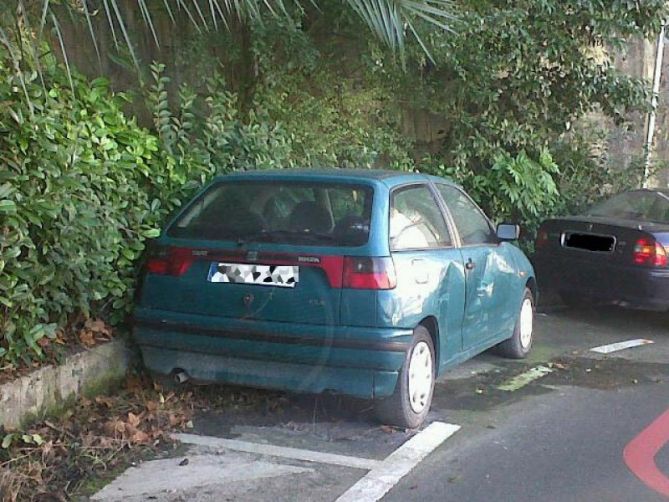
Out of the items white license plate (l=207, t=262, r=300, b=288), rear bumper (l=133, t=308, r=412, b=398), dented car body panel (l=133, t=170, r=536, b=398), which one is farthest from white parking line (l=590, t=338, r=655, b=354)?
white license plate (l=207, t=262, r=300, b=288)

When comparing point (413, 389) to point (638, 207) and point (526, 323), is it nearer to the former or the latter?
point (526, 323)

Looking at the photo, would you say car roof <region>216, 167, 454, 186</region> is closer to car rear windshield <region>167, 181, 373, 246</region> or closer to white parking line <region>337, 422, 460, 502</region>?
car rear windshield <region>167, 181, 373, 246</region>

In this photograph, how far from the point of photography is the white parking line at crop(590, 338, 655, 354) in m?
7.51

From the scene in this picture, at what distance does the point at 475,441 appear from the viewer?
197 inches

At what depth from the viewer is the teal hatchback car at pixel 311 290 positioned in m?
4.79

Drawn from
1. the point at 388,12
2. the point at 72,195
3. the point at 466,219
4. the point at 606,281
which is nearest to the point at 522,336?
the point at 466,219

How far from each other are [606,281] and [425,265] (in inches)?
144

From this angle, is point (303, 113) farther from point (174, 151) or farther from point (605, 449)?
point (605, 449)

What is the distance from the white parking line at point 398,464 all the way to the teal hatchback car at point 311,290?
0.47 feet

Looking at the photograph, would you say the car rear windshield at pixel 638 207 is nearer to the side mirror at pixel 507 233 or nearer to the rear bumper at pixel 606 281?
the rear bumper at pixel 606 281

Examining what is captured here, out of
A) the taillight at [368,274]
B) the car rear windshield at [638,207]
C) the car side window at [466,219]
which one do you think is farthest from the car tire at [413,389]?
the car rear windshield at [638,207]

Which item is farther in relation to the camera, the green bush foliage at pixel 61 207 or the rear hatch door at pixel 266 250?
the rear hatch door at pixel 266 250

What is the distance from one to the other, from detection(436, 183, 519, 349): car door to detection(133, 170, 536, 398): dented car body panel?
27 cm

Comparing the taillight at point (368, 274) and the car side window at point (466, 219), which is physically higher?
the car side window at point (466, 219)
